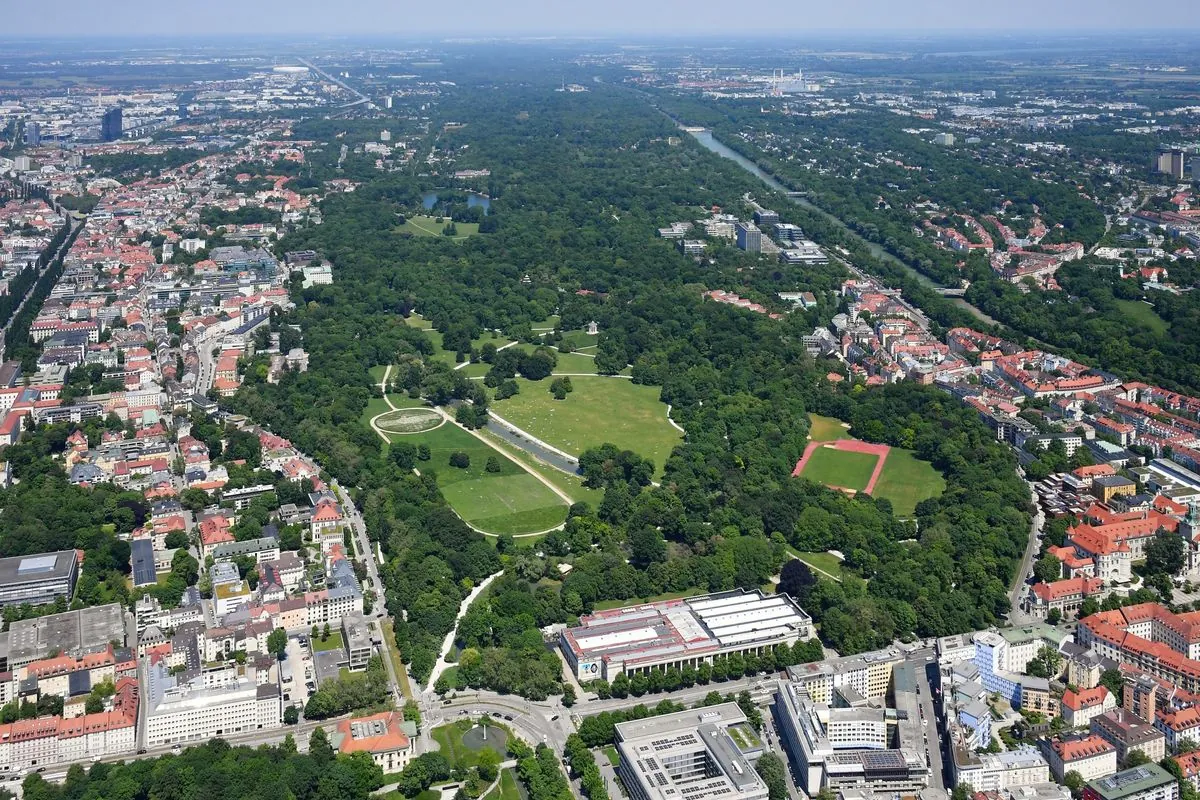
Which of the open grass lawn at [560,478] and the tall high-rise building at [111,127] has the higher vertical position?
the tall high-rise building at [111,127]

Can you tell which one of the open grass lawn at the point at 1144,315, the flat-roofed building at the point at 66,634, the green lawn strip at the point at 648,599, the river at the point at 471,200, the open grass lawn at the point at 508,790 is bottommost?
the open grass lawn at the point at 508,790

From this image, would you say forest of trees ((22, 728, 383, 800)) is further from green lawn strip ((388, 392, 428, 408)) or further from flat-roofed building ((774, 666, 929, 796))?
green lawn strip ((388, 392, 428, 408))

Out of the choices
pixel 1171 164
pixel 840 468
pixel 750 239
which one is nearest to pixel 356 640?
pixel 840 468

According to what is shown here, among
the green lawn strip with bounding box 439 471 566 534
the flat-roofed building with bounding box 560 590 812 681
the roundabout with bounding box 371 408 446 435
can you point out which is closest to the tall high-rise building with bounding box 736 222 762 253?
the roundabout with bounding box 371 408 446 435

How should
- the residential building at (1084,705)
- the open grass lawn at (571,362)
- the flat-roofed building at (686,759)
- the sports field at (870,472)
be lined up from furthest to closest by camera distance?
the open grass lawn at (571,362), the sports field at (870,472), the residential building at (1084,705), the flat-roofed building at (686,759)

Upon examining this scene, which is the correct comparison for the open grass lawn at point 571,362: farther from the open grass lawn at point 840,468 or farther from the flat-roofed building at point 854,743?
the flat-roofed building at point 854,743

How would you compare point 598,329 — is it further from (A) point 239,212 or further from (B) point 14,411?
(A) point 239,212

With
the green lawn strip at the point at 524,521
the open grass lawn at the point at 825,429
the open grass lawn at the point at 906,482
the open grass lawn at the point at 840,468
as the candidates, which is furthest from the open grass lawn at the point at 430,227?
the green lawn strip at the point at 524,521

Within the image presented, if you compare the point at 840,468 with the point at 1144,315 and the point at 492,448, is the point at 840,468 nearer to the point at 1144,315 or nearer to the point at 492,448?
the point at 492,448
